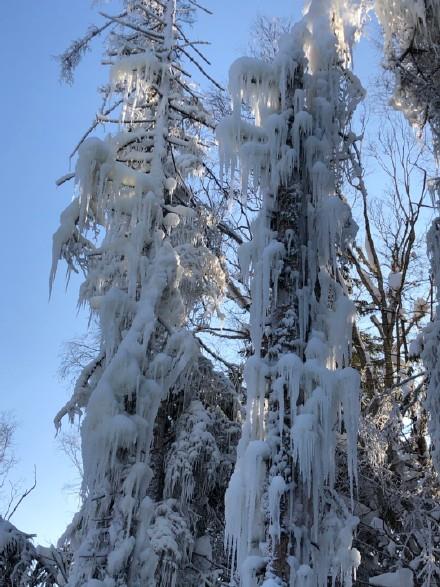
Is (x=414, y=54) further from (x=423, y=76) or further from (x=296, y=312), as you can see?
(x=296, y=312)

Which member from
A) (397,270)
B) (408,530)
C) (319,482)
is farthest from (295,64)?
(397,270)

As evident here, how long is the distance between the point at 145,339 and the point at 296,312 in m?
2.72

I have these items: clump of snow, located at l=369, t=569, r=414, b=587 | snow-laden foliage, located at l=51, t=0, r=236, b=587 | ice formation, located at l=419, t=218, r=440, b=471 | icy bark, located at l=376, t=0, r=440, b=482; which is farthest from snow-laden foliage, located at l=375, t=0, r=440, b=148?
clump of snow, located at l=369, t=569, r=414, b=587

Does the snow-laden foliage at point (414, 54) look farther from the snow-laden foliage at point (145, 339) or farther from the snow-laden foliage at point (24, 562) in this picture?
the snow-laden foliage at point (24, 562)

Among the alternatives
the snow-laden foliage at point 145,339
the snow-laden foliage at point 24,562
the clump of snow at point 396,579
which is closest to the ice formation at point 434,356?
the clump of snow at point 396,579

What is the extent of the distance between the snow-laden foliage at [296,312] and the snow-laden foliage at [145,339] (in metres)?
1.86

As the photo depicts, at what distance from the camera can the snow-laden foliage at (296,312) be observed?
5.29 meters

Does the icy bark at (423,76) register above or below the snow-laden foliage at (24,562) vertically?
above

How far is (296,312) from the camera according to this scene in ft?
20.0

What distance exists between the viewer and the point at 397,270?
1324 centimetres

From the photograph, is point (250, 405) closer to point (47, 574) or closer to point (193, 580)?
point (193, 580)

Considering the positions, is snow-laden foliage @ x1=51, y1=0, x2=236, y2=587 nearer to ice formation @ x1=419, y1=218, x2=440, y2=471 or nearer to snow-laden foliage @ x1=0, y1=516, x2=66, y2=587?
snow-laden foliage @ x1=0, y1=516, x2=66, y2=587

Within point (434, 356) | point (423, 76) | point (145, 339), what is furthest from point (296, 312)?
point (423, 76)

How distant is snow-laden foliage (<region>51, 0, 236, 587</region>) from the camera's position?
7504 mm
